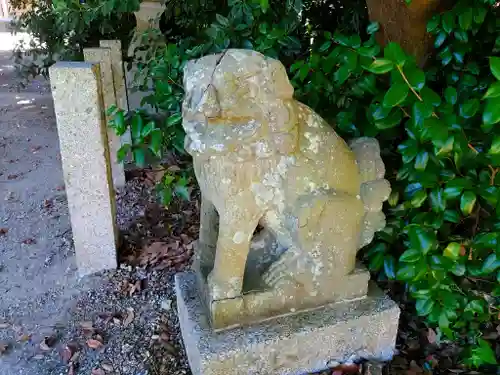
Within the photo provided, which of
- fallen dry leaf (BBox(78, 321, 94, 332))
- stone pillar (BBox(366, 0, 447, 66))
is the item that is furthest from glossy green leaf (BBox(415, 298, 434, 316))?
fallen dry leaf (BBox(78, 321, 94, 332))

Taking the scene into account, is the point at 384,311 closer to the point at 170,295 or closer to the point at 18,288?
the point at 170,295

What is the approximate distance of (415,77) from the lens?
4.42 feet

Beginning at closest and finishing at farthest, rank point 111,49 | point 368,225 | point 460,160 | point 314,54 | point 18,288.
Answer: point 460,160, point 368,225, point 314,54, point 18,288, point 111,49

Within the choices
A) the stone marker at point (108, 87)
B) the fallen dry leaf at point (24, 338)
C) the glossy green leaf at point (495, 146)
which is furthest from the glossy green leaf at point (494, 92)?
the stone marker at point (108, 87)

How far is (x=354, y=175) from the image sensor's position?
1.52 meters

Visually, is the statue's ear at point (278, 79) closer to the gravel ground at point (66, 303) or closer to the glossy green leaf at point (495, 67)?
the glossy green leaf at point (495, 67)

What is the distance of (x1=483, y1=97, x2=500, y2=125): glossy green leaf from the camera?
120 cm

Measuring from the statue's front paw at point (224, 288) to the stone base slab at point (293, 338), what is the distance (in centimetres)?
12

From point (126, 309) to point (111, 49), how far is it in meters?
1.89

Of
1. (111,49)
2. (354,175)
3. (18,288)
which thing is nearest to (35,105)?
(111,49)

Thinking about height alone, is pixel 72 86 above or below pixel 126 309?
above

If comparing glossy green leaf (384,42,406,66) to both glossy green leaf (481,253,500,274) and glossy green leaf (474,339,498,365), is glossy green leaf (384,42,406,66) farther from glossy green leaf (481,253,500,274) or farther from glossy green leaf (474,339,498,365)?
glossy green leaf (474,339,498,365)

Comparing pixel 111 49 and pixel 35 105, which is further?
pixel 35 105

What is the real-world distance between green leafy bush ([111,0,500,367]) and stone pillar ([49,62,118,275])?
394 millimetres
